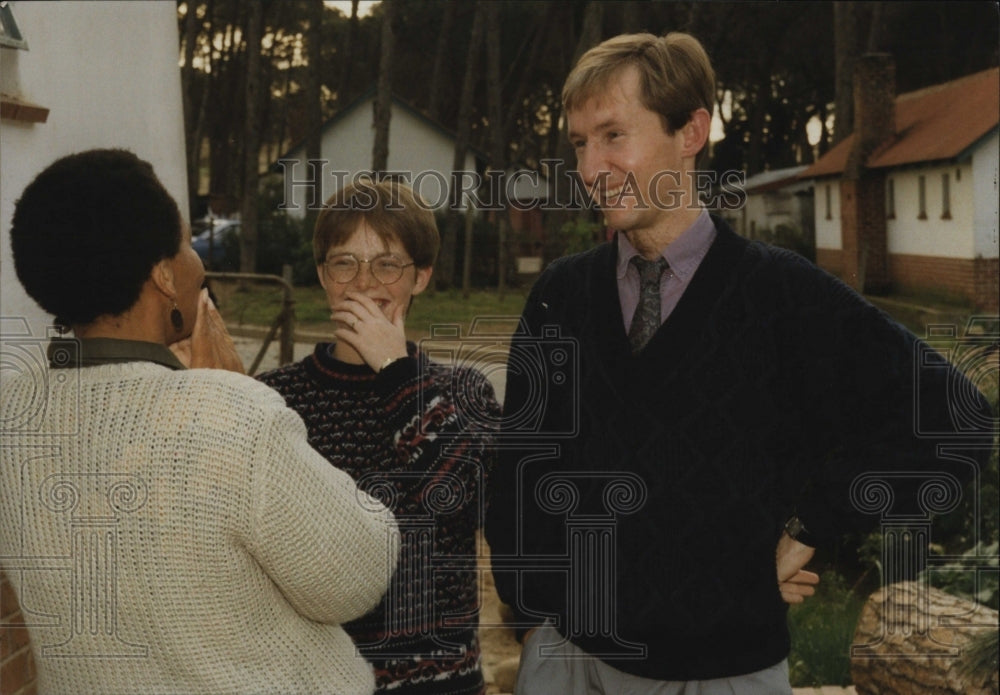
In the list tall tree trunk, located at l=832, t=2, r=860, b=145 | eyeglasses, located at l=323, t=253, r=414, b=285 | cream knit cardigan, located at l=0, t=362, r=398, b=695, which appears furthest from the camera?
tall tree trunk, located at l=832, t=2, r=860, b=145

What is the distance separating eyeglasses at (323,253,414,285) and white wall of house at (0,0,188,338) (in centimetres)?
82

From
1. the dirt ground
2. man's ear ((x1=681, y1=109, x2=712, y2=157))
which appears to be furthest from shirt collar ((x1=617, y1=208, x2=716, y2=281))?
the dirt ground

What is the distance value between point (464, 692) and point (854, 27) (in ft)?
12.8

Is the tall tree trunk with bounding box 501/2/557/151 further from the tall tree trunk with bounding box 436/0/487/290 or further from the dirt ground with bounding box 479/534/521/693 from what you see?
the dirt ground with bounding box 479/534/521/693

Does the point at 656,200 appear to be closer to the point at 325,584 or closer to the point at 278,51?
the point at 325,584

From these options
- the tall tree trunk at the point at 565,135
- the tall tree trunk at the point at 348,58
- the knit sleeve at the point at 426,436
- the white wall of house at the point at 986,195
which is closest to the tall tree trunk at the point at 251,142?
the tall tree trunk at the point at 348,58

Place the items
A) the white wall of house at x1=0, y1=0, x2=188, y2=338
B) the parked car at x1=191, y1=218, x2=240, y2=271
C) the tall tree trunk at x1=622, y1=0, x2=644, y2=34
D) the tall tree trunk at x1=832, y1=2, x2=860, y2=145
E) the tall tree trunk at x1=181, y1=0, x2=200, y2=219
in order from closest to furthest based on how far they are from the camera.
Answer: the white wall of house at x1=0, y1=0, x2=188, y2=338
the tall tree trunk at x1=622, y1=0, x2=644, y2=34
the tall tree trunk at x1=181, y1=0, x2=200, y2=219
the parked car at x1=191, y1=218, x2=240, y2=271
the tall tree trunk at x1=832, y1=2, x2=860, y2=145

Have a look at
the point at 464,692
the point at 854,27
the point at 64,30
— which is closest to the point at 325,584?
the point at 464,692

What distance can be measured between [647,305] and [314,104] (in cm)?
144

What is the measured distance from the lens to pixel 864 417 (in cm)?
158

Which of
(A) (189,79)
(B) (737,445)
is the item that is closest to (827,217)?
(B) (737,445)

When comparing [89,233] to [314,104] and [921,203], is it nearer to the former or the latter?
[314,104]

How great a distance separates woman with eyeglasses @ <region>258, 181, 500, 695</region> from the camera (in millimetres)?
1514

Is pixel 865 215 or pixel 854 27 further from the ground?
pixel 854 27
